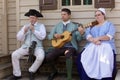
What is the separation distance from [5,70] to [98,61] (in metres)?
1.83

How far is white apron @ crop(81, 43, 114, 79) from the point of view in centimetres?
509

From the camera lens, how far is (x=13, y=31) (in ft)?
22.4

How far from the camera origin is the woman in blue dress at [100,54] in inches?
201

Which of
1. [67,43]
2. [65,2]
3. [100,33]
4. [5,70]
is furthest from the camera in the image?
[65,2]

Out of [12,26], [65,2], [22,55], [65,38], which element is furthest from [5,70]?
[65,2]

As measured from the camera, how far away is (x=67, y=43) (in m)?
5.72

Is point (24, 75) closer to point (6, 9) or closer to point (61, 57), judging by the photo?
point (61, 57)

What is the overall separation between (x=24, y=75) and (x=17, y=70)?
40 centimetres

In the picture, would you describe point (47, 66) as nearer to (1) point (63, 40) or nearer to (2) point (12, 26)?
(1) point (63, 40)

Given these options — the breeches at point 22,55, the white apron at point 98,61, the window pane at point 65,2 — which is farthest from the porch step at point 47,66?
the window pane at point 65,2

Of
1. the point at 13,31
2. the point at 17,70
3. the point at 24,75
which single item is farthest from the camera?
the point at 13,31

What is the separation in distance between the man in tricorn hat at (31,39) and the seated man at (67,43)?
0.18m

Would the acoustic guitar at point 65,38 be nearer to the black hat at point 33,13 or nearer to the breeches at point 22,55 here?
the breeches at point 22,55

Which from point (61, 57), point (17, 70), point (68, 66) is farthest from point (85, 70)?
point (17, 70)
